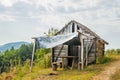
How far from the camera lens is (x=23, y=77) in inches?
853

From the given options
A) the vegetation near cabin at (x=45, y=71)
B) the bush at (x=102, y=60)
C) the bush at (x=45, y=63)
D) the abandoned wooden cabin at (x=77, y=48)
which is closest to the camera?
the vegetation near cabin at (x=45, y=71)

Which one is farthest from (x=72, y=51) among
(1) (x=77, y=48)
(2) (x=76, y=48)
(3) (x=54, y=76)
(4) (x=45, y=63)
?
(3) (x=54, y=76)

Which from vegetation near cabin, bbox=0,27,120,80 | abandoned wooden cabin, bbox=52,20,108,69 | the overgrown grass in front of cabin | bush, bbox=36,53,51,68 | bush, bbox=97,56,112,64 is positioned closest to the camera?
the overgrown grass in front of cabin

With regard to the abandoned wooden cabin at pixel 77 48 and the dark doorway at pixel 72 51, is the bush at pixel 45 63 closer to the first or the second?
the abandoned wooden cabin at pixel 77 48

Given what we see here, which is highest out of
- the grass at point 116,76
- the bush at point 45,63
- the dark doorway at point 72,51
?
the dark doorway at point 72,51

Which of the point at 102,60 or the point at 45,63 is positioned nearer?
the point at 102,60

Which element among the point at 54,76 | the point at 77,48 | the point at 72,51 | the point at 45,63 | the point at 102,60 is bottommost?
the point at 54,76

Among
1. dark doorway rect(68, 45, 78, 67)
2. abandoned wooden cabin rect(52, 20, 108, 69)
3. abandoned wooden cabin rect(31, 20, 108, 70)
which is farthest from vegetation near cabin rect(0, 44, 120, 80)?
dark doorway rect(68, 45, 78, 67)

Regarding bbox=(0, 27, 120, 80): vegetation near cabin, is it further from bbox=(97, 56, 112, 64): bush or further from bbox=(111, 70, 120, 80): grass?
bbox=(111, 70, 120, 80): grass

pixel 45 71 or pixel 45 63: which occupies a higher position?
pixel 45 63

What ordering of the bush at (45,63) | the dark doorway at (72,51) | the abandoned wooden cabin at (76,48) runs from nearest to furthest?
1. the abandoned wooden cabin at (76,48)
2. the dark doorway at (72,51)
3. the bush at (45,63)

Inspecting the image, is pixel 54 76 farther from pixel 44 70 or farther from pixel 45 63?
pixel 45 63

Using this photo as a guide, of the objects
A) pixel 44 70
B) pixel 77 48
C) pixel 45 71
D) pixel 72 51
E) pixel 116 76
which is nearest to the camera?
pixel 116 76

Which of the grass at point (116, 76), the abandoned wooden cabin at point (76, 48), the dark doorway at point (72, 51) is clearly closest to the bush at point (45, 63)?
the abandoned wooden cabin at point (76, 48)
